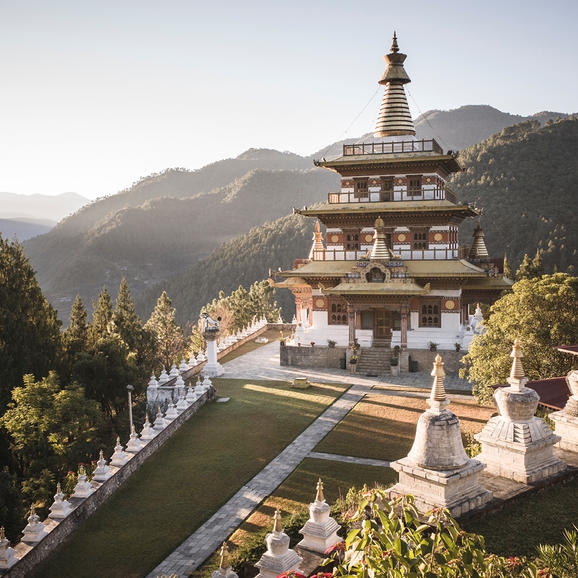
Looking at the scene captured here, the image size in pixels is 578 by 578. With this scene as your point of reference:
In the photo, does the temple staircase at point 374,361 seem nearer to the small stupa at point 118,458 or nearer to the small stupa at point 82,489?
the small stupa at point 118,458

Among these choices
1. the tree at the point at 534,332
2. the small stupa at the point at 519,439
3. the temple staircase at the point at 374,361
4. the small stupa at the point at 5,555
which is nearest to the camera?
the small stupa at the point at 519,439

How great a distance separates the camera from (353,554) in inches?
203

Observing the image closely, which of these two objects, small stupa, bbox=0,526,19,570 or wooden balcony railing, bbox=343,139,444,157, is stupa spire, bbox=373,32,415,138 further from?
→ small stupa, bbox=0,526,19,570

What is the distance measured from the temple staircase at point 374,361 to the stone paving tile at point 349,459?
11663 millimetres

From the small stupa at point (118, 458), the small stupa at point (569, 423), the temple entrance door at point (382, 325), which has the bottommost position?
the small stupa at point (118, 458)

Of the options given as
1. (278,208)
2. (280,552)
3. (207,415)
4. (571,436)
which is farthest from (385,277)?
(278,208)

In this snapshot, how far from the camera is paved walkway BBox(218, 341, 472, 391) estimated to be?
1024 inches

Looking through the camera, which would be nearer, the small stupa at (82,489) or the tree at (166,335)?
the small stupa at (82,489)

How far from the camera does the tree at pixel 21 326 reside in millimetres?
19984

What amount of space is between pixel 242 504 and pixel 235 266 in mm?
101673

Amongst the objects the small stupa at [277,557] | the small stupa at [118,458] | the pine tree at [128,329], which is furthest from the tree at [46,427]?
the pine tree at [128,329]

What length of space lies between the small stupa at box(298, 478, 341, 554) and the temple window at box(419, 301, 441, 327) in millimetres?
23177

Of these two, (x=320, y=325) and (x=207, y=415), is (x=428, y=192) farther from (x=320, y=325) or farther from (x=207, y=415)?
(x=207, y=415)

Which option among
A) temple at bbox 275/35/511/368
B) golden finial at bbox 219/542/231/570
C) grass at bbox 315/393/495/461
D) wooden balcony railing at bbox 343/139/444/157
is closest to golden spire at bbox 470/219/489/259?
temple at bbox 275/35/511/368
